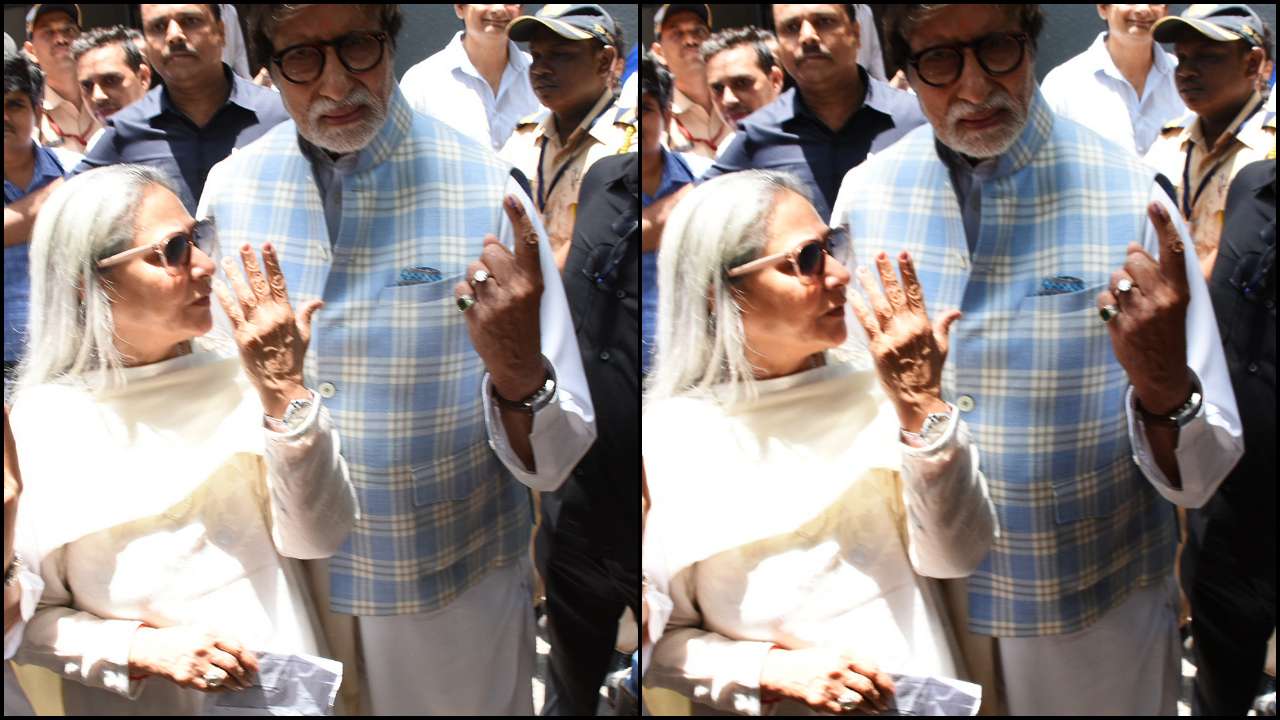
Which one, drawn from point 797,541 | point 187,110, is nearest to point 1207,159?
point 797,541

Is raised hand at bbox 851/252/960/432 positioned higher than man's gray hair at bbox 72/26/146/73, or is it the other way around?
man's gray hair at bbox 72/26/146/73

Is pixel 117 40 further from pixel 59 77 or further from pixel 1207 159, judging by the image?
pixel 1207 159

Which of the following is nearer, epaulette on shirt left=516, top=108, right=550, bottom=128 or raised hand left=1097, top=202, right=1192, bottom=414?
raised hand left=1097, top=202, right=1192, bottom=414

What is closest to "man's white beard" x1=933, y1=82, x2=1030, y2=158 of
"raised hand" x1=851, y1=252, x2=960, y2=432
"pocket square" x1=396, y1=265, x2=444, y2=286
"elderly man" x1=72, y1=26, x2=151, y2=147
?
"raised hand" x1=851, y1=252, x2=960, y2=432

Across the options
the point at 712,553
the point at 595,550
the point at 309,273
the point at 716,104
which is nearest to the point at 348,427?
the point at 309,273

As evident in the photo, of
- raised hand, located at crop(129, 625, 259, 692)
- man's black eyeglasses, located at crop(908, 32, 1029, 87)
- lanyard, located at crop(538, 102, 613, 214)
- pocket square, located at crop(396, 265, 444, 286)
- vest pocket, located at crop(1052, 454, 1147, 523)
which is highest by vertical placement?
man's black eyeglasses, located at crop(908, 32, 1029, 87)

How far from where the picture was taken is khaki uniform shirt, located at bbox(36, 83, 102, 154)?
2.21 m

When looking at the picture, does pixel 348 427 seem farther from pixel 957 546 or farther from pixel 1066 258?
pixel 1066 258

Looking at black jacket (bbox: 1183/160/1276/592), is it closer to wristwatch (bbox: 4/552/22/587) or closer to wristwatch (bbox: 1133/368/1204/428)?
wristwatch (bbox: 1133/368/1204/428)

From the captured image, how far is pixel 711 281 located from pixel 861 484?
43 centimetres

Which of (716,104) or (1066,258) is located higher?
(716,104)

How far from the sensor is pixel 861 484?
85.9 inches

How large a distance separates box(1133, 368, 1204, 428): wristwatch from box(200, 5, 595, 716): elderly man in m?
0.94

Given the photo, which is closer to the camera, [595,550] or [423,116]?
[423,116]
